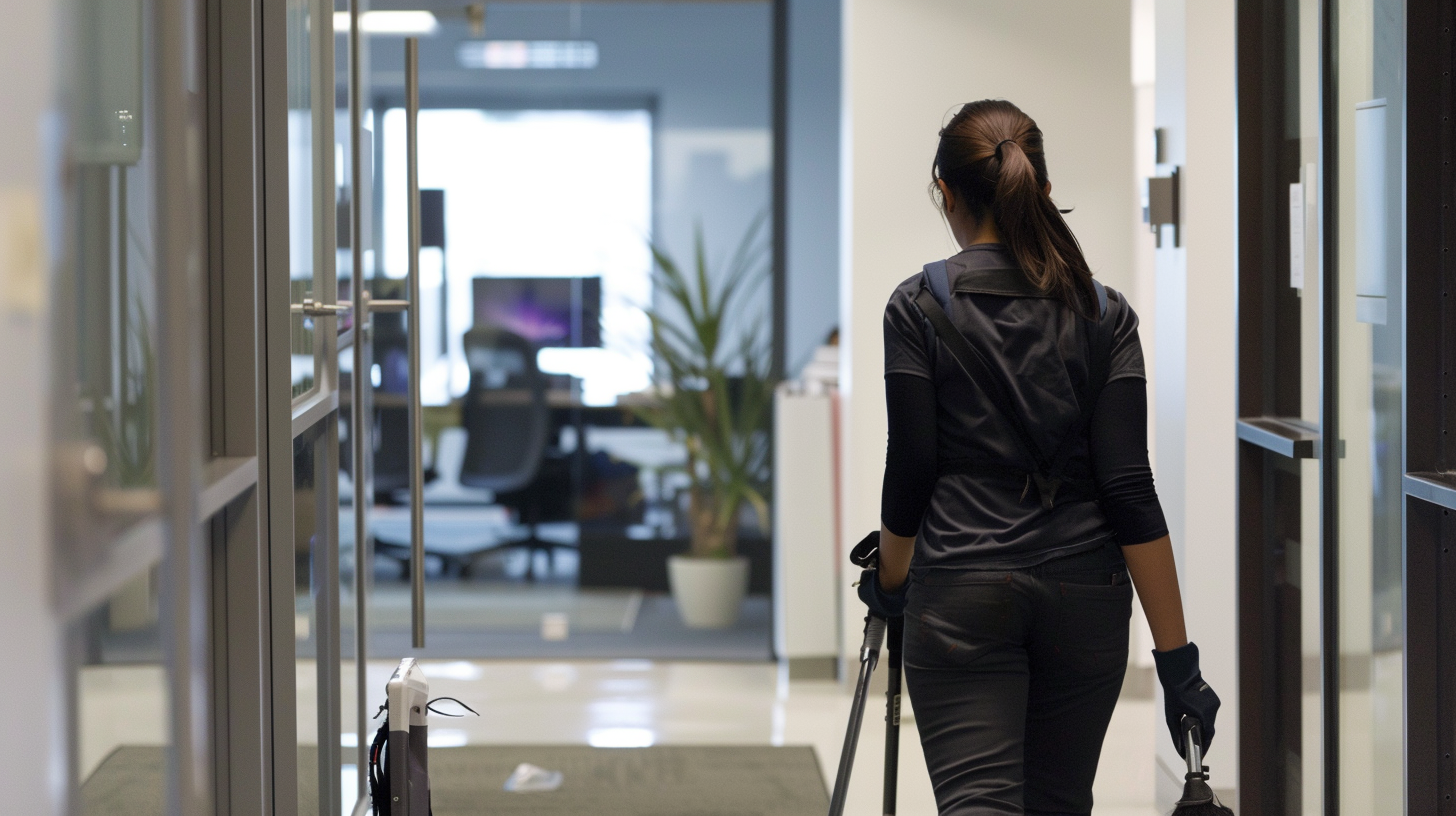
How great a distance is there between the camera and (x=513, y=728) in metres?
4.57

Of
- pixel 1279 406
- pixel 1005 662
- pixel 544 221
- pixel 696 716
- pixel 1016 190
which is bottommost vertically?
pixel 696 716

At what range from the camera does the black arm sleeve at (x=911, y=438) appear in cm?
198

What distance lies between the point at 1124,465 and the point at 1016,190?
41 centimetres

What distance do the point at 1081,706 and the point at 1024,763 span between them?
0.12 m

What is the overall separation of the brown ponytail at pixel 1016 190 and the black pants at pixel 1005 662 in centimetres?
38

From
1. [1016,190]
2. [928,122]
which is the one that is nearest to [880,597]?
[1016,190]

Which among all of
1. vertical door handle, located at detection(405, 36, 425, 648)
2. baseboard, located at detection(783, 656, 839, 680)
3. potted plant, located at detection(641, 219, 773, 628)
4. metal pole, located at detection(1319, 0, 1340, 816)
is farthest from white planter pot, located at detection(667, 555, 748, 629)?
metal pole, located at detection(1319, 0, 1340, 816)

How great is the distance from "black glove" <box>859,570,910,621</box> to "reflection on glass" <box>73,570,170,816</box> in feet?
3.43

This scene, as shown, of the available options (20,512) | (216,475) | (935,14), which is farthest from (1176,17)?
(20,512)

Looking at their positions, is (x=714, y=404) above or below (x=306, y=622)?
above

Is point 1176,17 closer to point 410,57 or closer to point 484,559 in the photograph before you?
point 410,57

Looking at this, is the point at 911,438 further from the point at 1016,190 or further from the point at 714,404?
the point at 714,404

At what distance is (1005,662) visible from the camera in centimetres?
197

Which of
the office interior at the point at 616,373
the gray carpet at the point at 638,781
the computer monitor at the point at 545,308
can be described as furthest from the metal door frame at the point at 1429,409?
the computer monitor at the point at 545,308
